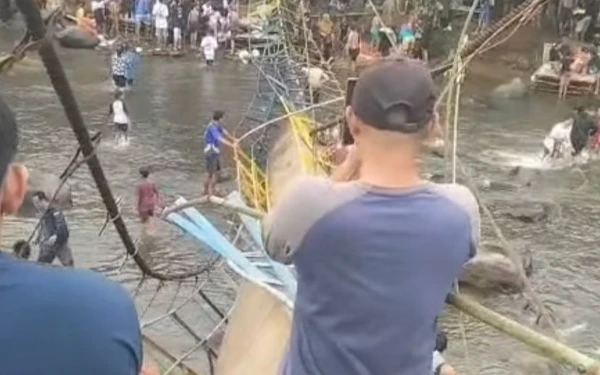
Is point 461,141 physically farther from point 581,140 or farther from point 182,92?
point 182,92

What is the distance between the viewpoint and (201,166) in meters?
18.7

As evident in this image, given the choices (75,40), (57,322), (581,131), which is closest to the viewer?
(57,322)

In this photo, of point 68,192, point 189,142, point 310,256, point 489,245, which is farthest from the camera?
point 189,142

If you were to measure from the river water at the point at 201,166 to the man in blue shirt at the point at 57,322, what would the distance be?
15.2 feet

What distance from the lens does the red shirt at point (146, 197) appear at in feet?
46.4

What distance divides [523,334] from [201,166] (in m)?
16.1

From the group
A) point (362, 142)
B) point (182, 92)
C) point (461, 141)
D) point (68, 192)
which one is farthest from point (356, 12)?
point (362, 142)

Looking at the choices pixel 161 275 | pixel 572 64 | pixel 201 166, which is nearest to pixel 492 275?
pixel 201 166

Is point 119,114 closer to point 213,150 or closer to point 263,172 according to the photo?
point 213,150

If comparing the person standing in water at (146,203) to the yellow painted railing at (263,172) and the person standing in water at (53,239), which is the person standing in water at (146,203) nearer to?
the yellow painted railing at (263,172)

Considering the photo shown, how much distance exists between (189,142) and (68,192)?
204 inches

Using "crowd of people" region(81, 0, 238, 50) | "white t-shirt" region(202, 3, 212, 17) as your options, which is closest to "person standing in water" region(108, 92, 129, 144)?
"crowd of people" region(81, 0, 238, 50)

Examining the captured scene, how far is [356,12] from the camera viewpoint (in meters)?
32.5

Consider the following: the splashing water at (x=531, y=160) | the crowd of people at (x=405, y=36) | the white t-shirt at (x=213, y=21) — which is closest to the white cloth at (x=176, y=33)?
the white t-shirt at (x=213, y=21)
